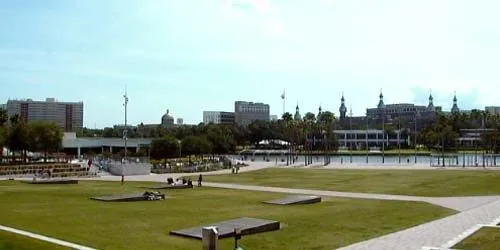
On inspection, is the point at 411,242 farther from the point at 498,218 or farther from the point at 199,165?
the point at 199,165

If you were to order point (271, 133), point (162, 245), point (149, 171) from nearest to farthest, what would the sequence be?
1. point (162, 245)
2. point (149, 171)
3. point (271, 133)

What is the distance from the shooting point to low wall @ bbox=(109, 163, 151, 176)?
73500 millimetres

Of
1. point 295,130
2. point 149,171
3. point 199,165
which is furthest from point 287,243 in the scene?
point 295,130

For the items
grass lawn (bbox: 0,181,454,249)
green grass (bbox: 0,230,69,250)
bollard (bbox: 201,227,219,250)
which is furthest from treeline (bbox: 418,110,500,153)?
bollard (bbox: 201,227,219,250)

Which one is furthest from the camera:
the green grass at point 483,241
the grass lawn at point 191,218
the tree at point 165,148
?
the tree at point 165,148

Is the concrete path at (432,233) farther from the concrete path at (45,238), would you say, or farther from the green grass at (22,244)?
the green grass at (22,244)

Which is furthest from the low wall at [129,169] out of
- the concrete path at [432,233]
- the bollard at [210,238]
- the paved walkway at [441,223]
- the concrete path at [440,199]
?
the bollard at [210,238]

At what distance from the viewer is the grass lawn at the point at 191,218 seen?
70.6 ft

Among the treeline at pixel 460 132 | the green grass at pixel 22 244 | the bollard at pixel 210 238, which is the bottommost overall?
the green grass at pixel 22 244

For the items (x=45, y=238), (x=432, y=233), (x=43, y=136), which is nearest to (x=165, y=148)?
(x=43, y=136)

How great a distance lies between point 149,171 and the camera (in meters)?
77.5

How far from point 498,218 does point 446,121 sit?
486 ft

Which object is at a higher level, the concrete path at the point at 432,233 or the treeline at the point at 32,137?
the treeline at the point at 32,137

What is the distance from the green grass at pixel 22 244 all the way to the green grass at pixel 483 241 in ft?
45.1
